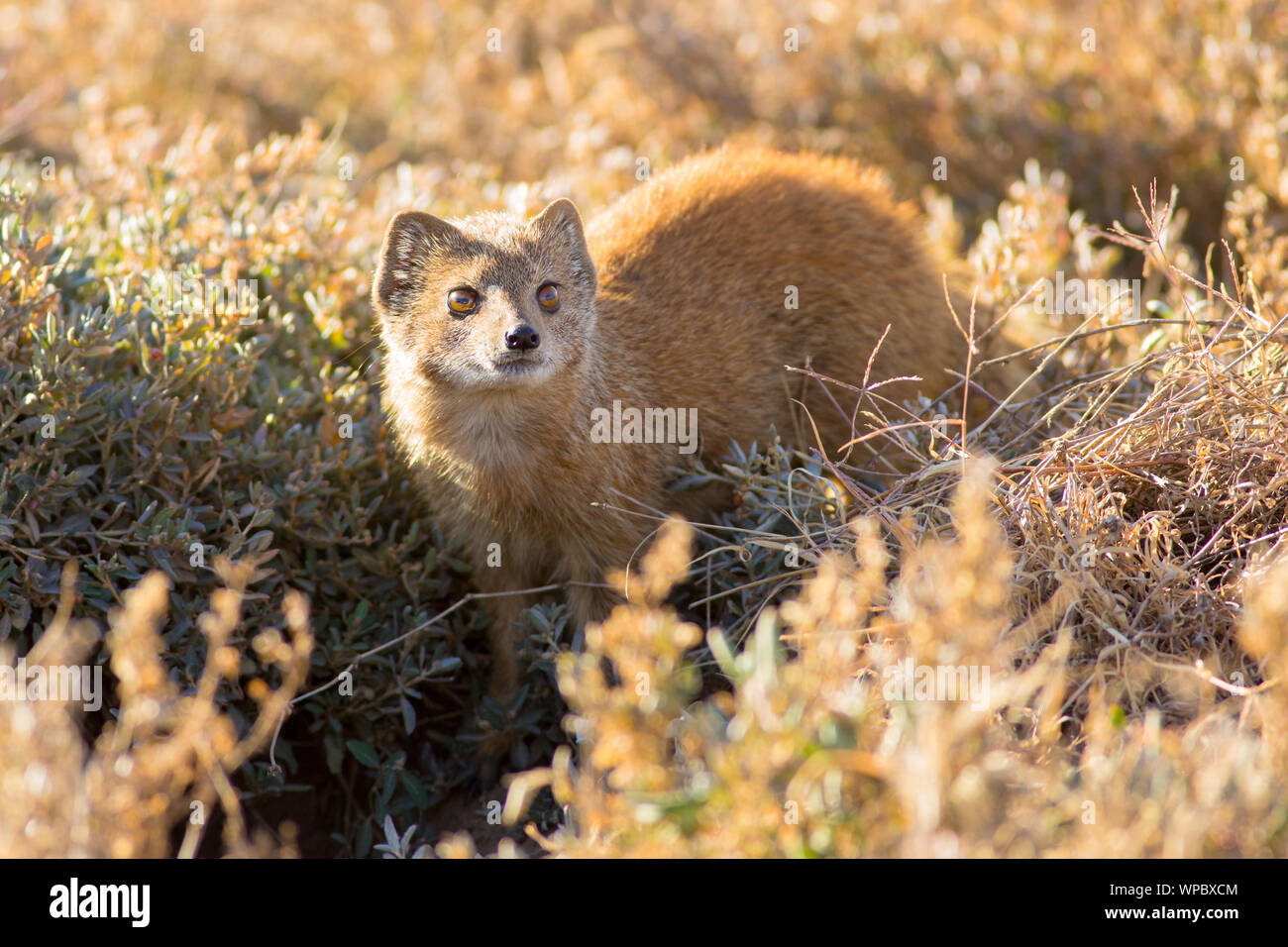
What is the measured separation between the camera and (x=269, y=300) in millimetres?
5426

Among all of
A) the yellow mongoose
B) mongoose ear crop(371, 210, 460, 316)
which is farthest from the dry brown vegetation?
mongoose ear crop(371, 210, 460, 316)

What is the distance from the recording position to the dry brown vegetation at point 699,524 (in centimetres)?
259

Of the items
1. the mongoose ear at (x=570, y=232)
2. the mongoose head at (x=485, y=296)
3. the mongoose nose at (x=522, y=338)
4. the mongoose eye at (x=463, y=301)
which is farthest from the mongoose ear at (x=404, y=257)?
the mongoose nose at (x=522, y=338)

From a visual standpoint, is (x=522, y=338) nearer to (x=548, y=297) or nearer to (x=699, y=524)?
(x=548, y=297)

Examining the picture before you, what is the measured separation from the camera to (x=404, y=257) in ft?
15.0

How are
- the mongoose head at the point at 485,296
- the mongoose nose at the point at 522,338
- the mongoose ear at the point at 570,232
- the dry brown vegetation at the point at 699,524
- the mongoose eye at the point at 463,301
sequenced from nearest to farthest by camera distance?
the dry brown vegetation at the point at 699,524, the mongoose nose at the point at 522,338, the mongoose head at the point at 485,296, the mongoose eye at the point at 463,301, the mongoose ear at the point at 570,232

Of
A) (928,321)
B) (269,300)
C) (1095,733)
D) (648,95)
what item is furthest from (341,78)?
(1095,733)

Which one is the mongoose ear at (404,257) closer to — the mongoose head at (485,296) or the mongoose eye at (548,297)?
the mongoose head at (485,296)

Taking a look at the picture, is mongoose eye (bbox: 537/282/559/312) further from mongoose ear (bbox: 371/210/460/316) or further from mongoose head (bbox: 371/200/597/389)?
Answer: mongoose ear (bbox: 371/210/460/316)

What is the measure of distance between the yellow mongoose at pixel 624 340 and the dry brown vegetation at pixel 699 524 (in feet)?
0.85

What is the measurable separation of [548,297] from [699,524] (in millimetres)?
1023

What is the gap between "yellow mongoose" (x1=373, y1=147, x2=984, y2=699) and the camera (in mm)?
4496

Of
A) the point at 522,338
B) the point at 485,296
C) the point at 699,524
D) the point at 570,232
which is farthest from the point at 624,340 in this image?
the point at 699,524
